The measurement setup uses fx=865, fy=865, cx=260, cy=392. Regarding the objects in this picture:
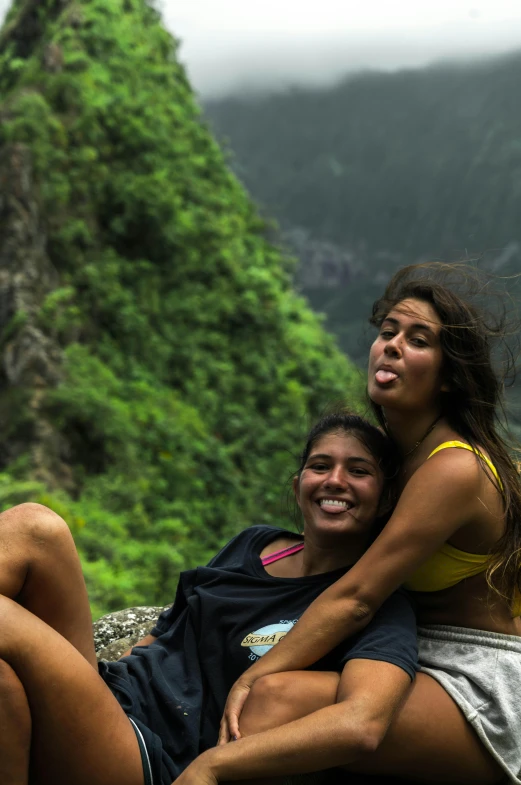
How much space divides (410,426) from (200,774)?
1.14 meters

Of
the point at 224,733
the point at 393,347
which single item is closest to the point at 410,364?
the point at 393,347

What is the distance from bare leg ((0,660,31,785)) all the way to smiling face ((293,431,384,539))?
949 mm

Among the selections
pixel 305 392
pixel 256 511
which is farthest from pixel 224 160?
pixel 256 511

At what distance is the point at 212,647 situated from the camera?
2.54 meters

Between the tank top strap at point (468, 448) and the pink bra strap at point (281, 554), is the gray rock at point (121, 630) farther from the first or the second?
the tank top strap at point (468, 448)

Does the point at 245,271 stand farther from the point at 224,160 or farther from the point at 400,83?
the point at 400,83

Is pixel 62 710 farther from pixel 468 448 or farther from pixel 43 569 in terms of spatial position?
pixel 468 448

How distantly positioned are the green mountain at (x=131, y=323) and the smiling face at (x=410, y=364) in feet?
15.0

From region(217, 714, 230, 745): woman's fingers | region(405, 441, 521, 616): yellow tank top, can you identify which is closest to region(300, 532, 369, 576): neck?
region(405, 441, 521, 616): yellow tank top

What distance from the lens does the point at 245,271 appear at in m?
13.6

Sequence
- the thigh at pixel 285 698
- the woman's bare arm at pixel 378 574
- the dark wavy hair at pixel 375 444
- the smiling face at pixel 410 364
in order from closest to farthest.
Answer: the thigh at pixel 285 698 → the woman's bare arm at pixel 378 574 → the smiling face at pixel 410 364 → the dark wavy hair at pixel 375 444

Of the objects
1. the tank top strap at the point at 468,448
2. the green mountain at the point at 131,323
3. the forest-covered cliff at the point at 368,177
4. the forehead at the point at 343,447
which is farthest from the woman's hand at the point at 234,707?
the forest-covered cliff at the point at 368,177

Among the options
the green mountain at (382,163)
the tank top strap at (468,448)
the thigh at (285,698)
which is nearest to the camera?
the thigh at (285,698)

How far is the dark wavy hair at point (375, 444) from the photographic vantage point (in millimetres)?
2602
